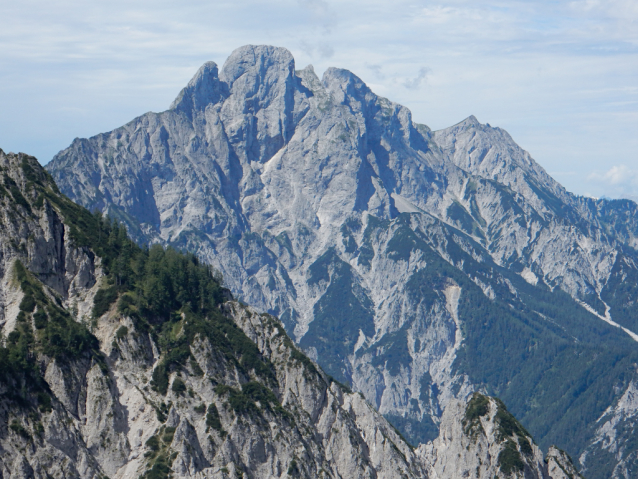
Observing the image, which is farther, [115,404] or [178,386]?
[178,386]

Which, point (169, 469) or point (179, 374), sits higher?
point (179, 374)

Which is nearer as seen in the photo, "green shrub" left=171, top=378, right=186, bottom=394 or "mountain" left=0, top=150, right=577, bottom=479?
"mountain" left=0, top=150, right=577, bottom=479

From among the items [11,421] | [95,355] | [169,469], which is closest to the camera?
[11,421]

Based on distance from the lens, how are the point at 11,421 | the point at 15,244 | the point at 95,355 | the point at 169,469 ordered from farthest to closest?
the point at 15,244 < the point at 95,355 < the point at 169,469 < the point at 11,421

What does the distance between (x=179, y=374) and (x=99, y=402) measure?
1959cm

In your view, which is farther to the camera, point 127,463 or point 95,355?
point 95,355

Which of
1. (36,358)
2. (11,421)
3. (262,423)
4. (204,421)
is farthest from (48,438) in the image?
(262,423)

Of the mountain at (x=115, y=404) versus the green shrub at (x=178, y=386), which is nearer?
the mountain at (x=115, y=404)

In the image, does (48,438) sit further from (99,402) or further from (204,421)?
(204,421)

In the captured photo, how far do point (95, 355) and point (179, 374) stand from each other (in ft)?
57.8

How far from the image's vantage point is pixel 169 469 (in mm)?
171250

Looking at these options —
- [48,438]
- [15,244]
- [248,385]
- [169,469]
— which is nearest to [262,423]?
[248,385]

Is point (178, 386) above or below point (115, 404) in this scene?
above

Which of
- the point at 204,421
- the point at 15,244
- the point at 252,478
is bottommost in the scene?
the point at 252,478
